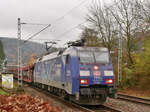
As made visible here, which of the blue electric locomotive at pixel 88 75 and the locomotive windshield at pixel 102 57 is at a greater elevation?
the locomotive windshield at pixel 102 57

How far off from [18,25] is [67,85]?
1265 cm

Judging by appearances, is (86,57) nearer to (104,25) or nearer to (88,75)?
(88,75)

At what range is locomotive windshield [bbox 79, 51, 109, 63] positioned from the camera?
12143mm

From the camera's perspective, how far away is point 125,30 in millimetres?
24750

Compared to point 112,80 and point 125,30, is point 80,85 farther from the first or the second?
point 125,30

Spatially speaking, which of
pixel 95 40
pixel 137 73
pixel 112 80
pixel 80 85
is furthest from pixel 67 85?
pixel 95 40

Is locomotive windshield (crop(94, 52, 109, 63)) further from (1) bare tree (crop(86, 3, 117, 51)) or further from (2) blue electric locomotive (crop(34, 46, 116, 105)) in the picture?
(1) bare tree (crop(86, 3, 117, 51))

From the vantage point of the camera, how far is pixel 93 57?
487 inches

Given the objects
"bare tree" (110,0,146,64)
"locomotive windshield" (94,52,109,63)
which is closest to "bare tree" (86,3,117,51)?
"bare tree" (110,0,146,64)

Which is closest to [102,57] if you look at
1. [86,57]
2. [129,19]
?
[86,57]

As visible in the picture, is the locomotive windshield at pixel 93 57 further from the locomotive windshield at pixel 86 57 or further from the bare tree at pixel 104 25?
the bare tree at pixel 104 25

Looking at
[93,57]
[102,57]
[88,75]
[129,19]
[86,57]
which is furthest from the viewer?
[129,19]

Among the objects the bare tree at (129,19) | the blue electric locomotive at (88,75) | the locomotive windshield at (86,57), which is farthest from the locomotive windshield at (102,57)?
the bare tree at (129,19)

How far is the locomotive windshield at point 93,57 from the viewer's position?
12.1 metres
